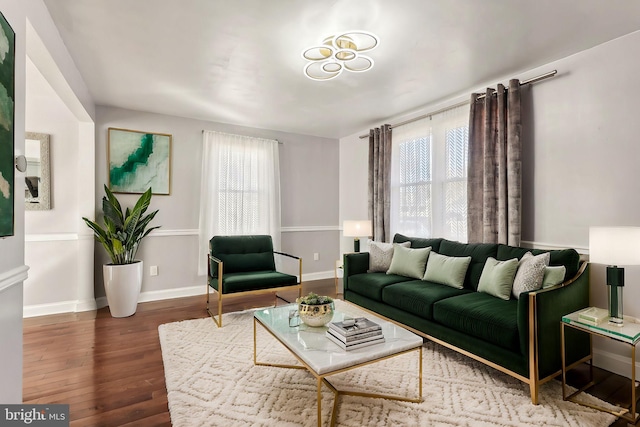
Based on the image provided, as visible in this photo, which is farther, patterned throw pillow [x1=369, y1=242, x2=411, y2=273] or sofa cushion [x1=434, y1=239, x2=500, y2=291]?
patterned throw pillow [x1=369, y1=242, x2=411, y2=273]

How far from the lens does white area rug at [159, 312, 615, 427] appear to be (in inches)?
71.1

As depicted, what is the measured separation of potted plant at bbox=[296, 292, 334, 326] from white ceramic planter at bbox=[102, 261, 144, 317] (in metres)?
2.40

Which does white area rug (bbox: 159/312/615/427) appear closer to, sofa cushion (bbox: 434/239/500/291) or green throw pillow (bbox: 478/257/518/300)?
green throw pillow (bbox: 478/257/518/300)

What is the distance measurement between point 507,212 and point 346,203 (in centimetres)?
287

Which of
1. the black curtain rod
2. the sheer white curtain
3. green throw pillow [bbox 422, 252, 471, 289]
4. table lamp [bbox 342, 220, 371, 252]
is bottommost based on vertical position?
green throw pillow [bbox 422, 252, 471, 289]

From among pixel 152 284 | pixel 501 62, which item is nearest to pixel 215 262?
pixel 152 284

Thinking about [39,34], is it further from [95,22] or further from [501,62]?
[501,62]

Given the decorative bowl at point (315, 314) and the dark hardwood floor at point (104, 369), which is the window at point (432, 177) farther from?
the decorative bowl at point (315, 314)

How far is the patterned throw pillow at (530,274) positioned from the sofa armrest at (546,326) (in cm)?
16

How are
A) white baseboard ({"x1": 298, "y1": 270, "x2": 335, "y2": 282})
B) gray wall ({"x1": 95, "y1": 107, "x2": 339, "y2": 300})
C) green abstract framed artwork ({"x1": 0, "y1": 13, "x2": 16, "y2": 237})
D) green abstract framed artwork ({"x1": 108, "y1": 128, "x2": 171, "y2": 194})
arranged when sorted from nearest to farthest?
green abstract framed artwork ({"x1": 0, "y1": 13, "x2": 16, "y2": 237}) < green abstract framed artwork ({"x1": 108, "y1": 128, "x2": 171, "y2": 194}) < gray wall ({"x1": 95, "y1": 107, "x2": 339, "y2": 300}) < white baseboard ({"x1": 298, "y1": 270, "x2": 335, "y2": 282})

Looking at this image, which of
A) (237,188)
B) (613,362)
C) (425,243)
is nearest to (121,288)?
(237,188)

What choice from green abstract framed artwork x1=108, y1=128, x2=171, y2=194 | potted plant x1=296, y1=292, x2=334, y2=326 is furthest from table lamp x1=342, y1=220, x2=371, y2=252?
green abstract framed artwork x1=108, y1=128, x2=171, y2=194

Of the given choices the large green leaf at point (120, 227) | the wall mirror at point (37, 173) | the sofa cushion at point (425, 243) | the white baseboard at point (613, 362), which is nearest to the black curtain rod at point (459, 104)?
the sofa cushion at point (425, 243)

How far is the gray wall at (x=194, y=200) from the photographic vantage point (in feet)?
13.6
